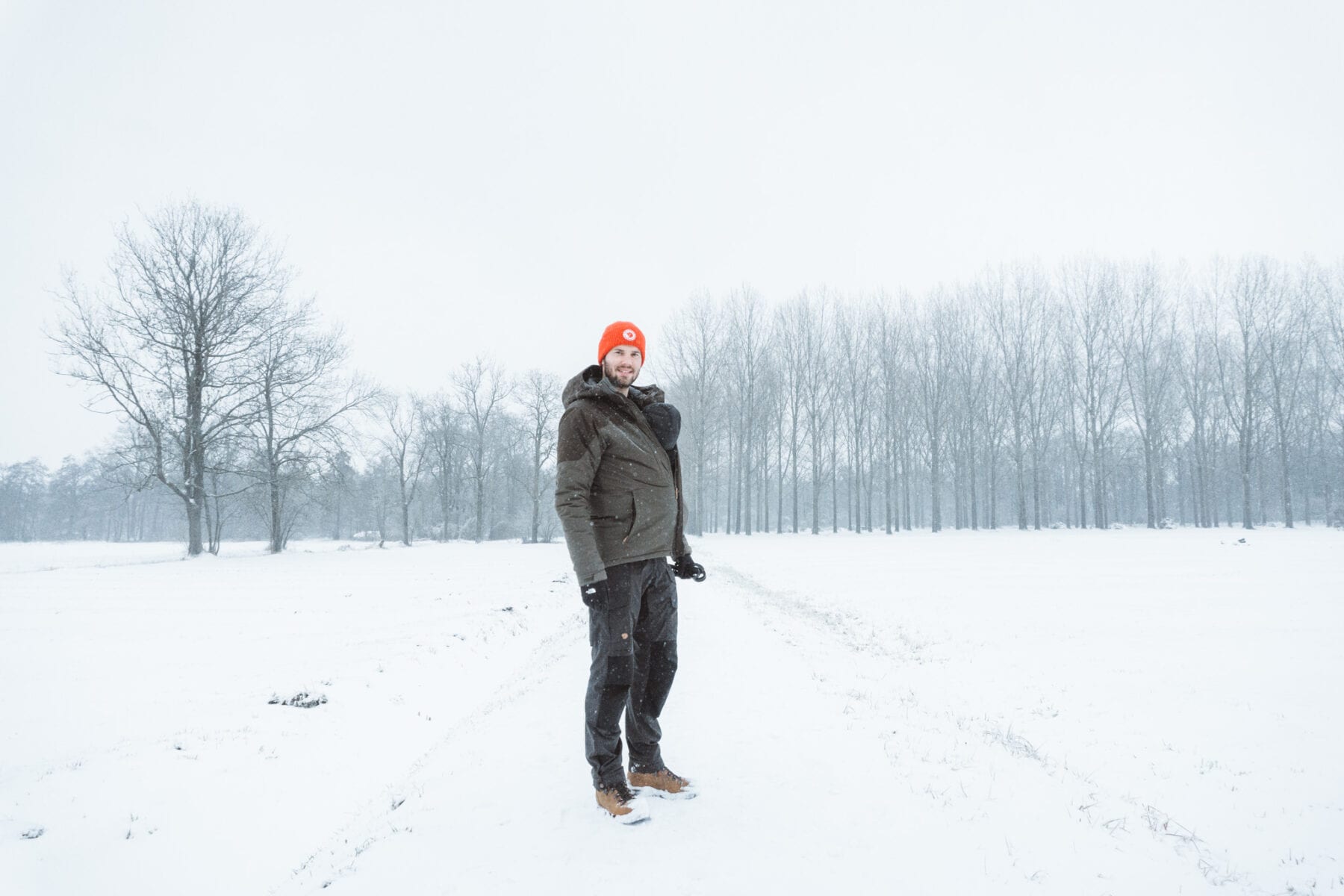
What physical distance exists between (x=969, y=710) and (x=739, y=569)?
14.9m

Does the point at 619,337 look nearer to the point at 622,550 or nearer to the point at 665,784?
the point at 622,550

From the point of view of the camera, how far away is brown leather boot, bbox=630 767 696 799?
10.6 feet

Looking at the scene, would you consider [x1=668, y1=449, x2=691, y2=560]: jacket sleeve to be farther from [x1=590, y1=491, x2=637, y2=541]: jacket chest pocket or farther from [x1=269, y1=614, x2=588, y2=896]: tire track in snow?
[x1=269, y1=614, x2=588, y2=896]: tire track in snow

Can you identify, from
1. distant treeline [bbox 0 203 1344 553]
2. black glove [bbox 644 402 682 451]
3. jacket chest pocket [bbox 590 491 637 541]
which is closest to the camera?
jacket chest pocket [bbox 590 491 637 541]

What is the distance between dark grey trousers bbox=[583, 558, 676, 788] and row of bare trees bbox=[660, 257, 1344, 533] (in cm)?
3923

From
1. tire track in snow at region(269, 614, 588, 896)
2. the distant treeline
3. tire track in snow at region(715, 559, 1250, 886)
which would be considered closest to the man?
tire track in snow at region(269, 614, 588, 896)

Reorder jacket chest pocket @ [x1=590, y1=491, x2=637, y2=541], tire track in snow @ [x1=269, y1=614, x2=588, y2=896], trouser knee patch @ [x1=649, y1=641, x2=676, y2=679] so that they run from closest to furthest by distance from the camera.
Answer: tire track in snow @ [x1=269, y1=614, x2=588, y2=896] → jacket chest pocket @ [x1=590, y1=491, x2=637, y2=541] → trouser knee patch @ [x1=649, y1=641, x2=676, y2=679]

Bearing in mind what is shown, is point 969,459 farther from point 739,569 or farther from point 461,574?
point 461,574

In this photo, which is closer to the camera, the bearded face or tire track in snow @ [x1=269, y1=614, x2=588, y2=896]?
tire track in snow @ [x1=269, y1=614, x2=588, y2=896]

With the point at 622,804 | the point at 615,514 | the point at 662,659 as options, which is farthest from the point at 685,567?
the point at 622,804

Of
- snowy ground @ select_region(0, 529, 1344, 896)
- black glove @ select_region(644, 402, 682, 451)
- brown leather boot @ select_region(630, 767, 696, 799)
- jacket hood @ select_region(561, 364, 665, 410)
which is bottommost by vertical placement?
snowy ground @ select_region(0, 529, 1344, 896)

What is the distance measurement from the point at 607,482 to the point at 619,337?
2.69 feet

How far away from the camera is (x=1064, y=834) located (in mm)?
3031

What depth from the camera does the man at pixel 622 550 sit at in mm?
3039
